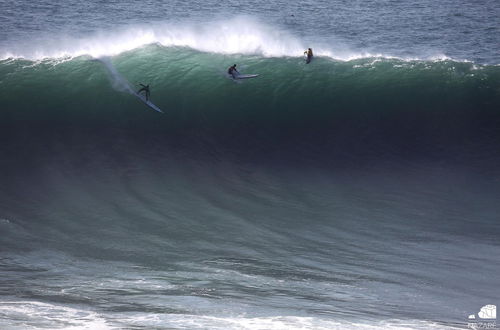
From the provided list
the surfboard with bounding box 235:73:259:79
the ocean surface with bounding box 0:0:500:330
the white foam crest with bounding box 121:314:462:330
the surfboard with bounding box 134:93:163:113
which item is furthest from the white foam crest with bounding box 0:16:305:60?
the white foam crest with bounding box 121:314:462:330

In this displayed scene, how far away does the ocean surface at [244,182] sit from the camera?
1296 centimetres

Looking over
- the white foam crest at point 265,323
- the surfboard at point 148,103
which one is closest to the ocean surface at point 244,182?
the white foam crest at point 265,323

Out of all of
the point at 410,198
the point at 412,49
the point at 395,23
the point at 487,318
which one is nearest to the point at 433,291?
the point at 487,318

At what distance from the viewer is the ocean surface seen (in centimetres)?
1296

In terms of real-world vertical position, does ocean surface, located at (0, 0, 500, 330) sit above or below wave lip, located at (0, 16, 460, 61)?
below

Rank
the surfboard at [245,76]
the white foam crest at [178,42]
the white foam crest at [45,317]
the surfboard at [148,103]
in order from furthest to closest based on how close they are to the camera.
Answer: the white foam crest at [178,42] → the surfboard at [245,76] → the surfboard at [148,103] → the white foam crest at [45,317]

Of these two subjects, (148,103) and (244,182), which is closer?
(244,182)

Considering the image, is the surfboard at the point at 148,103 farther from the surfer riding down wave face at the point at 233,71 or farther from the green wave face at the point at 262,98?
the surfer riding down wave face at the point at 233,71

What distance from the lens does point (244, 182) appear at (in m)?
18.2

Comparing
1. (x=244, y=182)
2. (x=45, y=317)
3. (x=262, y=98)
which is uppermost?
(x=262, y=98)

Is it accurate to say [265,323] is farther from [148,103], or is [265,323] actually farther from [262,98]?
[262,98]

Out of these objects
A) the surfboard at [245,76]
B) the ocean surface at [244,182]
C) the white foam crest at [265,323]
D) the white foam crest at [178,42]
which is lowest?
the white foam crest at [265,323]

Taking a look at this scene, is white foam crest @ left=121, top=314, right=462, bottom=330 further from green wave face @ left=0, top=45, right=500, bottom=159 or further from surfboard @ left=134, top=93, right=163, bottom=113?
surfboard @ left=134, top=93, right=163, bottom=113

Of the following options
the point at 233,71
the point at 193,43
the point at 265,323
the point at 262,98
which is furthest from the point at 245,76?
the point at 265,323
